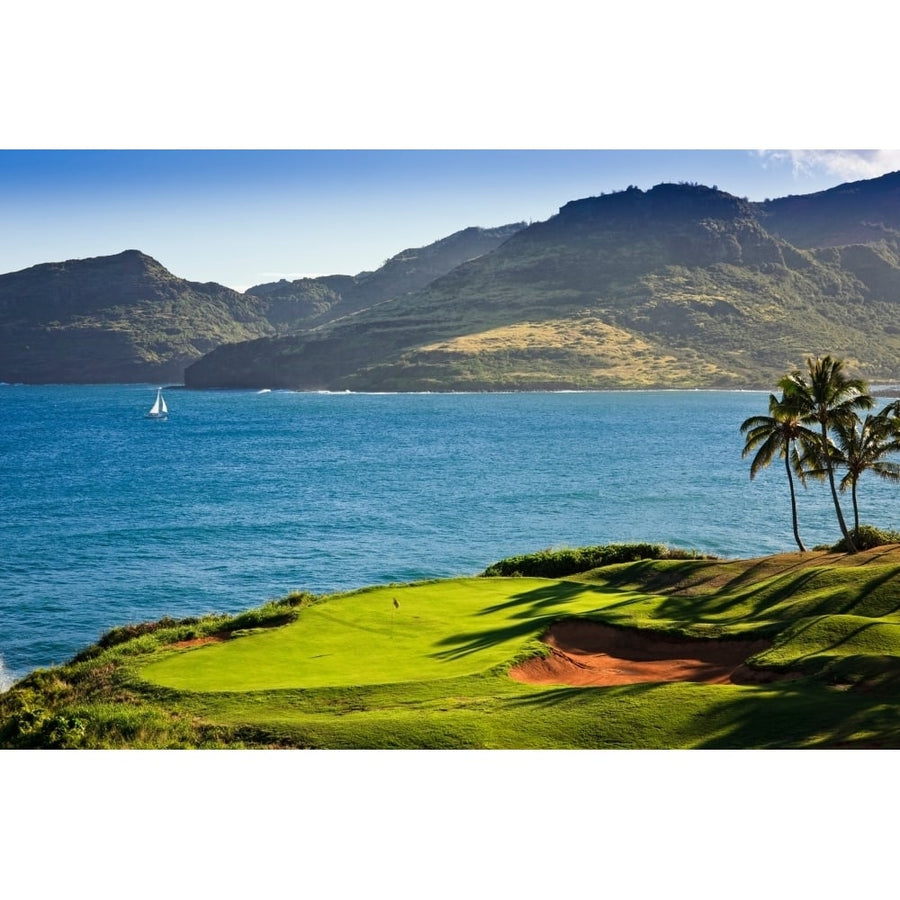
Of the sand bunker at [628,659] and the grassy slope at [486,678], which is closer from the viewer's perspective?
the grassy slope at [486,678]

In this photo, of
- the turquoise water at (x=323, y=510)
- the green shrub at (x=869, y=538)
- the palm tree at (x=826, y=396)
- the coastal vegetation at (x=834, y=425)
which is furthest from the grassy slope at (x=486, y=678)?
the turquoise water at (x=323, y=510)

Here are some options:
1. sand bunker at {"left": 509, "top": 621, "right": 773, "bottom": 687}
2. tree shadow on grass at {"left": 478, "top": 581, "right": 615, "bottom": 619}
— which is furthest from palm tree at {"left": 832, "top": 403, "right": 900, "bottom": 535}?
sand bunker at {"left": 509, "top": 621, "right": 773, "bottom": 687}

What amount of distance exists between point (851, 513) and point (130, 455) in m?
84.1

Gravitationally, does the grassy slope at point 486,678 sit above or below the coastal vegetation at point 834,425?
below

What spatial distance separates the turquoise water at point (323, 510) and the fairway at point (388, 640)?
547 inches

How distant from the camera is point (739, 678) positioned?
2019cm

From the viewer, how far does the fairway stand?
22.6m

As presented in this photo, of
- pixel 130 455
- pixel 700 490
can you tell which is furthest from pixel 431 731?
pixel 130 455

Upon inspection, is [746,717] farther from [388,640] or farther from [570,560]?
[570,560]

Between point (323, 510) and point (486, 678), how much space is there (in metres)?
51.0

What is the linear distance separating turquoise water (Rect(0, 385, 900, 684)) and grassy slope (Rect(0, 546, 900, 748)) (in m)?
14.5

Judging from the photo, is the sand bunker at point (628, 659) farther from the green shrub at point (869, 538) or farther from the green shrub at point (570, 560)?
the green shrub at point (869, 538)

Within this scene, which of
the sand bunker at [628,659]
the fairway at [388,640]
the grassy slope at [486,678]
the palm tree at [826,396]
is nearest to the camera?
the grassy slope at [486,678]

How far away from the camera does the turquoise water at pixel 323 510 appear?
154 feet
